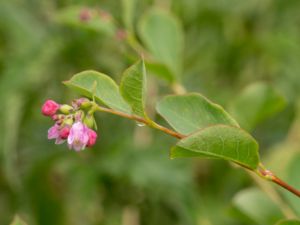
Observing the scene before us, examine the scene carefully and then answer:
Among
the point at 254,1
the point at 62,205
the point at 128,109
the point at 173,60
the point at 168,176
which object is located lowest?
the point at 62,205

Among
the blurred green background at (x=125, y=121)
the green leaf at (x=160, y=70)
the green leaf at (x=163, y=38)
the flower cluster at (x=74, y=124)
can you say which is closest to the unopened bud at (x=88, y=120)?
the flower cluster at (x=74, y=124)

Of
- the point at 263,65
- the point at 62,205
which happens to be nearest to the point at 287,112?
the point at 263,65

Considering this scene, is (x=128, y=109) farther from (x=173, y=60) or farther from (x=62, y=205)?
(x=62, y=205)

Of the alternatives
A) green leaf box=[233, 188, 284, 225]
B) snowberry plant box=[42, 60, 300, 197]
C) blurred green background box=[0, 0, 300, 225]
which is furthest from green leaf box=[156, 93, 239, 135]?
blurred green background box=[0, 0, 300, 225]

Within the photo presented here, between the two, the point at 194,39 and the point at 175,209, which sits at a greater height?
the point at 194,39

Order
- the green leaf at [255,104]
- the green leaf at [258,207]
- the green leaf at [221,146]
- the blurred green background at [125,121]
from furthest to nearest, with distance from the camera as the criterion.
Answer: the blurred green background at [125,121], the green leaf at [255,104], the green leaf at [258,207], the green leaf at [221,146]

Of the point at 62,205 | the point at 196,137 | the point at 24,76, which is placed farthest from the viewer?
the point at 62,205

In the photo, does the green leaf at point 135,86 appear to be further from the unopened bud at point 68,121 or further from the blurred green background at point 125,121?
the blurred green background at point 125,121
